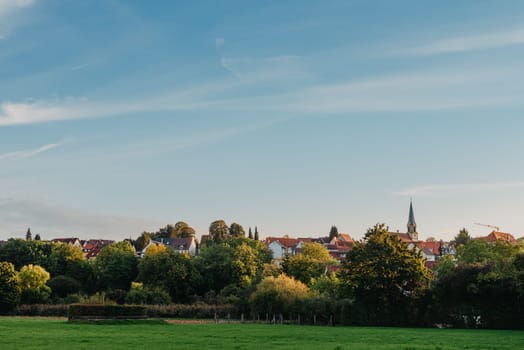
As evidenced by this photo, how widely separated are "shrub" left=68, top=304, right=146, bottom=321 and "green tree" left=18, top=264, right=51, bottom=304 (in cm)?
3069

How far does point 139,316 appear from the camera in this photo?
6625 centimetres

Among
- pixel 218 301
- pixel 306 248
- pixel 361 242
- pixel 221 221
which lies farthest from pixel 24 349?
pixel 221 221

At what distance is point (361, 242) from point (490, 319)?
14402mm

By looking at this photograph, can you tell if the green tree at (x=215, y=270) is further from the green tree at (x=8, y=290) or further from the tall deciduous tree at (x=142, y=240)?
the tall deciduous tree at (x=142, y=240)

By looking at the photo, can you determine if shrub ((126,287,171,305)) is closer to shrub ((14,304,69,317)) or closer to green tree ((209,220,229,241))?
shrub ((14,304,69,317))

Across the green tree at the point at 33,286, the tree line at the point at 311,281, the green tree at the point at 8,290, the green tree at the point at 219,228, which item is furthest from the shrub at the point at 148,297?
the green tree at the point at 219,228

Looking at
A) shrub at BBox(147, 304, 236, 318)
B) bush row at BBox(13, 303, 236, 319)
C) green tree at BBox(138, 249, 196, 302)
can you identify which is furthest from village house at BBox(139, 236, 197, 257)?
shrub at BBox(147, 304, 236, 318)

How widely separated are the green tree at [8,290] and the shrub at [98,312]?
89.1 feet

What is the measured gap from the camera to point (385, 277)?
61750 millimetres

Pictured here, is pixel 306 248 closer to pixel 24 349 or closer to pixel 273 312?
pixel 273 312

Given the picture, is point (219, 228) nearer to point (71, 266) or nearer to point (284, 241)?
point (284, 241)

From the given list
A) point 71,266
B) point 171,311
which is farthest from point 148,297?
point 71,266

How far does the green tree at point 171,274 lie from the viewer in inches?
3713

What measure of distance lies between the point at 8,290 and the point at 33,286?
587cm
